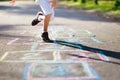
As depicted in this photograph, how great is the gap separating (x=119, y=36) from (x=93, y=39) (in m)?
1.11

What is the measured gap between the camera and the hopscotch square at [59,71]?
5488 mm

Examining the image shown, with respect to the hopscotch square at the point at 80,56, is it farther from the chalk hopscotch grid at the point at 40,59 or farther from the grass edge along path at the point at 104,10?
the grass edge along path at the point at 104,10

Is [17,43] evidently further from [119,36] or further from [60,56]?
[119,36]

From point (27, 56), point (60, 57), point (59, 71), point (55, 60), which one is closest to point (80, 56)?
point (60, 57)

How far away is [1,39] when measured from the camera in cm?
943

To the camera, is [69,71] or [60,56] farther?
[60,56]

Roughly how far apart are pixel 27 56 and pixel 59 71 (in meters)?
1.43

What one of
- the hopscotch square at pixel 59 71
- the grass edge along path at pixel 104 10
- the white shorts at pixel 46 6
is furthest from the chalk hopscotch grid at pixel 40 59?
the grass edge along path at pixel 104 10

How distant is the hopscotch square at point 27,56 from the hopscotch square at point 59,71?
0.53 metres

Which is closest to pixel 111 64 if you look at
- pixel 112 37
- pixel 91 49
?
pixel 91 49

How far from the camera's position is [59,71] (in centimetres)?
587

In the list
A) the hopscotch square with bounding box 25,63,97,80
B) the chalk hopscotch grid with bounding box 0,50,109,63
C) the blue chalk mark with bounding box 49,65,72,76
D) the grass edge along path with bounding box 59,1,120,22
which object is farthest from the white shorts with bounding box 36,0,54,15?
the grass edge along path with bounding box 59,1,120,22

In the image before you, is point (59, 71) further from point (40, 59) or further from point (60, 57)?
point (60, 57)

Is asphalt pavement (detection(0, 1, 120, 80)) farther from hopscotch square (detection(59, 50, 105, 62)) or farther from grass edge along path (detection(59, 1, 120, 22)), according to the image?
grass edge along path (detection(59, 1, 120, 22))
